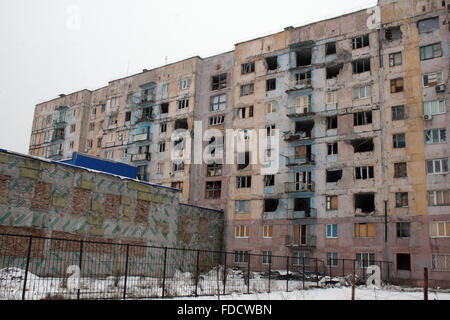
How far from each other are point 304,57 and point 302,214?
62.9ft

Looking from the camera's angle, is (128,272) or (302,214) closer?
(128,272)

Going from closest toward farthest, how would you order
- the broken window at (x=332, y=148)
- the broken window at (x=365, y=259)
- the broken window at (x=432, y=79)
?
the broken window at (x=365, y=259) < the broken window at (x=432, y=79) < the broken window at (x=332, y=148)

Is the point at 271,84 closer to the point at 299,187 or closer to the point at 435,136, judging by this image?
the point at 299,187

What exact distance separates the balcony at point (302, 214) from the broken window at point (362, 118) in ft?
33.2

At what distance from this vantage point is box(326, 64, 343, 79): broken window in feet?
156

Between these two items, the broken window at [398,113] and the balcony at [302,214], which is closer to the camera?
the broken window at [398,113]

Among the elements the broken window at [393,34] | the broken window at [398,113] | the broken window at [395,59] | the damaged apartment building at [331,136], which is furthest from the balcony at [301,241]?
the broken window at [393,34]

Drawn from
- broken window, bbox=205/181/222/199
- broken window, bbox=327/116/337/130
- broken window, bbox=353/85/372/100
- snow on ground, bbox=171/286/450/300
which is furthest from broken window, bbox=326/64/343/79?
snow on ground, bbox=171/286/450/300

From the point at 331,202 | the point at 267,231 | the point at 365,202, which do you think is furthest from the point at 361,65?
the point at 267,231

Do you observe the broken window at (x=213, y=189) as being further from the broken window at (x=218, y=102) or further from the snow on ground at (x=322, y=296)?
the snow on ground at (x=322, y=296)

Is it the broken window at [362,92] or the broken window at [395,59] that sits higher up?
the broken window at [395,59]

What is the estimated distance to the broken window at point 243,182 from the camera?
50.8m

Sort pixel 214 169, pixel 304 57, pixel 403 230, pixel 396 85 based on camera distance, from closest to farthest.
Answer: pixel 403 230 < pixel 396 85 < pixel 304 57 < pixel 214 169

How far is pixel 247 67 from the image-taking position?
2148 inches
